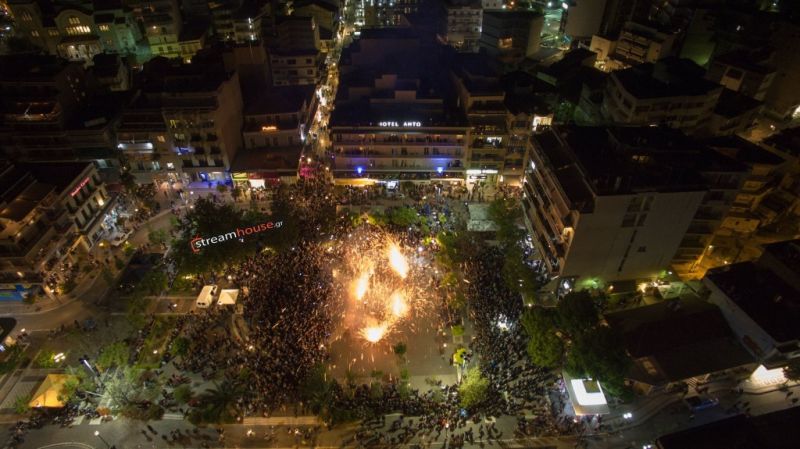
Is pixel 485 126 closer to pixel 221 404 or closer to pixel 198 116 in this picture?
pixel 198 116

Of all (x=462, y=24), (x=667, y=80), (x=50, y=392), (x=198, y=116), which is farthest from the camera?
(x=462, y=24)

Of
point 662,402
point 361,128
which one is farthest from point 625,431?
point 361,128

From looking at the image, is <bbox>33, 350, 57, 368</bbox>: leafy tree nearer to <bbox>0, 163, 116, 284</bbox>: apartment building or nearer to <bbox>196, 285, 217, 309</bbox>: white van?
<bbox>0, 163, 116, 284</bbox>: apartment building

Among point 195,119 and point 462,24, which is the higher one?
point 462,24

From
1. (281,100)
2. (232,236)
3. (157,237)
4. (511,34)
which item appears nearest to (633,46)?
(511,34)

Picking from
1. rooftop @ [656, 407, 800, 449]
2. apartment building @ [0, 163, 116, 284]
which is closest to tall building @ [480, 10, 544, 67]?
apartment building @ [0, 163, 116, 284]
